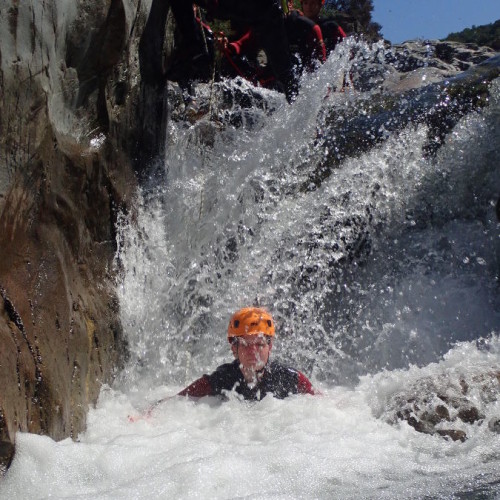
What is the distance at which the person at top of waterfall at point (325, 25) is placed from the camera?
7555 millimetres

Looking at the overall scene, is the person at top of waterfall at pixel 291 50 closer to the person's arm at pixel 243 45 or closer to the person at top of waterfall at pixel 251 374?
the person's arm at pixel 243 45

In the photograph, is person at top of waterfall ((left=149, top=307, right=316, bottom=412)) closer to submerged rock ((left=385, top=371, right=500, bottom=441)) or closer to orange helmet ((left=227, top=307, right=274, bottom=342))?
orange helmet ((left=227, top=307, right=274, bottom=342))

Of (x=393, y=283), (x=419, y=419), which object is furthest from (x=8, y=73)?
(x=393, y=283)

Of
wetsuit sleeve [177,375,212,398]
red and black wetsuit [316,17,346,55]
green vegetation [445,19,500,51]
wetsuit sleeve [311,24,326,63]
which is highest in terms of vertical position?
green vegetation [445,19,500,51]

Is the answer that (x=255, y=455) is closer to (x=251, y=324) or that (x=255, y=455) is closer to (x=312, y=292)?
(x=251, y=324)

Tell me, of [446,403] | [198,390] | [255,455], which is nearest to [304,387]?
[198,390]

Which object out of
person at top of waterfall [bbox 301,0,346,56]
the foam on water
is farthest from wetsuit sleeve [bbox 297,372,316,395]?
person at top of waterfall [bbox 301,0,346,56]

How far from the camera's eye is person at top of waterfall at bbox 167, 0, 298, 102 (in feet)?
19.5

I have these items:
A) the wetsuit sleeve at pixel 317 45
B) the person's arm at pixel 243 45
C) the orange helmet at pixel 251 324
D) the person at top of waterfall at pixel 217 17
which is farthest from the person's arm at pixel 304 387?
the person's arm at pixel 243 45

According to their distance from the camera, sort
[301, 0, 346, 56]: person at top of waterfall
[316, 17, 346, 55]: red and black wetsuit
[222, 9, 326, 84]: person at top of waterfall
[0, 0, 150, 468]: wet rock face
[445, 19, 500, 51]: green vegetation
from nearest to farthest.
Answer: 1. [0, 0, 150, 468]: wet rock face
2. [222, 9, 326, 84]: person at top of waterfall
3. [301, 0, 346, 56]: person at top of waterfall
4. [316, 17, 346, 55]: red and black wetsuit
5. [445, 19, 500, 51]: green vegetation

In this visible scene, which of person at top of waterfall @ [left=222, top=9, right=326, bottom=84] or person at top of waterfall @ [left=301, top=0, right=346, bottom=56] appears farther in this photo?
person at top of waterfall @ [left=301, top=0, right=346, bottom=56]

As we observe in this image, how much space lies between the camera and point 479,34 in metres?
18.7

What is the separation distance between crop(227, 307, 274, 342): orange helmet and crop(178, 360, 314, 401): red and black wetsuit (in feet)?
0.66

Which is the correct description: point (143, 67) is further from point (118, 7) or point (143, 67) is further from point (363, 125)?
point (363, 125)
